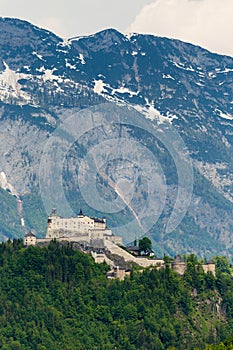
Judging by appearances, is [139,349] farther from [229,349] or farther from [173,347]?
[229,349]

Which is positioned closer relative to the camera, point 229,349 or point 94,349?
point 229,349

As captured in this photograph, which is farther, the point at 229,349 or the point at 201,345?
the point at 201,345

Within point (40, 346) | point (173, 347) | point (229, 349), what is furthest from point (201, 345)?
point (229, 349)

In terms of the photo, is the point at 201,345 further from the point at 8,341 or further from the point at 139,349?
the point at 8,341

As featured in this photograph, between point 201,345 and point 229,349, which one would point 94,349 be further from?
point 229,349

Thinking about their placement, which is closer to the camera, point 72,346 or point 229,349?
point 229,349

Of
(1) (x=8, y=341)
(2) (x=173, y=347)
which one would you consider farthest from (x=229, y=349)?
(1) (x=8, y=341)
